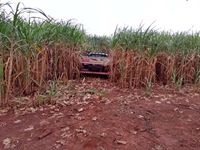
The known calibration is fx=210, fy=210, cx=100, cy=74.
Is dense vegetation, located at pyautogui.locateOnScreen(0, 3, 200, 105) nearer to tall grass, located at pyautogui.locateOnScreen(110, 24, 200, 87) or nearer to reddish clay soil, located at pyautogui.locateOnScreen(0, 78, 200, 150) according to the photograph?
tall grass, located at pyautogui.locateOnScreen(110, 24, 200, 87)

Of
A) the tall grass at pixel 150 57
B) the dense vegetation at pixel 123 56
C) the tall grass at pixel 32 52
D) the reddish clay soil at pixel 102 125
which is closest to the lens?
the reddish clay soil at pixel 102 125

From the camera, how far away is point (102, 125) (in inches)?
84.1

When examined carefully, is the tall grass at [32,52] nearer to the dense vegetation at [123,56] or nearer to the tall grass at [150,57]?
the dense vegetation at [123,56]

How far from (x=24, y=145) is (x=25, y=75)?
1249 mm

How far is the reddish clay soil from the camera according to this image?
6.18 feet

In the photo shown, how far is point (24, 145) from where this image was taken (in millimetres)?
1857

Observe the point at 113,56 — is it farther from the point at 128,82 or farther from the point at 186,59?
the point at 186,59

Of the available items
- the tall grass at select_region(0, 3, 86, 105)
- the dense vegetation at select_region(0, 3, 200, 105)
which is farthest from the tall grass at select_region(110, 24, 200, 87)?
the tall grass at select_region(0, 3, 86, 105)

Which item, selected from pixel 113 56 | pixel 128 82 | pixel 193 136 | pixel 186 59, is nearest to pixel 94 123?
pixel 193 136

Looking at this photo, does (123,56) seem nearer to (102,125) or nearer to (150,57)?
(150,57)

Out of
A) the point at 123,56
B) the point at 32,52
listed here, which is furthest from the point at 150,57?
the point at 32,52

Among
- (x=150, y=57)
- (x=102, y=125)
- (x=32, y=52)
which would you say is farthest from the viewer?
(x=150, y=57)

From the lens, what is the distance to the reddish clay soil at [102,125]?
6.18 feet

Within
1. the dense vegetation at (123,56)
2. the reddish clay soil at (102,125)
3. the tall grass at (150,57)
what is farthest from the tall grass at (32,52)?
the tall grass at (150,57)
